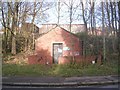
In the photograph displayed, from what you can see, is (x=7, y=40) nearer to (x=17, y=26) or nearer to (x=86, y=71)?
(x=17, y=26)

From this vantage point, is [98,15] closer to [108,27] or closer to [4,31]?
[108,27]

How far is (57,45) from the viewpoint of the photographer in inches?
1032

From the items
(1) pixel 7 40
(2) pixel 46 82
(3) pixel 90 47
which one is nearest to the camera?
(2) pixel 46 82

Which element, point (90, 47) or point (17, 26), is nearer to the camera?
point (90, 47)

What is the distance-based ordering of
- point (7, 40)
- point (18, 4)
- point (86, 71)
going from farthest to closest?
point (7, 40), point (18, 4), point (86, 71)

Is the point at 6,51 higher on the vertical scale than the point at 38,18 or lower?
lower

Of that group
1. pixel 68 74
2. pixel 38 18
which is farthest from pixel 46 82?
pixel 38 18

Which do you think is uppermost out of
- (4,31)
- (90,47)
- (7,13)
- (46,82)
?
(7,13)

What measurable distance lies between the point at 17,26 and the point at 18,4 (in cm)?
280

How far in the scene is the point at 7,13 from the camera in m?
30.4

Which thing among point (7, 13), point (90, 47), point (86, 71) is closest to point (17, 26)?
point (7, 13)

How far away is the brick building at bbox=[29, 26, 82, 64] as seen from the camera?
84.6ft

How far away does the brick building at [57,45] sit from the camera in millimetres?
25781

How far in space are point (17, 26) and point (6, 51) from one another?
11.4ft
